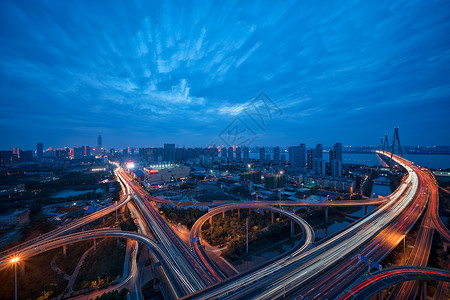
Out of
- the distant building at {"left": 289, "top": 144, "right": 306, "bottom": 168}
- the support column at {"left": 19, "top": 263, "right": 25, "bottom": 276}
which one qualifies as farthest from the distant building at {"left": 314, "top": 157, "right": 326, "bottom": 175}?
the support column at {"left": 19, "top": 263, "right": 25, "bottom": 276}

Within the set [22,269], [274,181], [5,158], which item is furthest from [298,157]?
[5,158]

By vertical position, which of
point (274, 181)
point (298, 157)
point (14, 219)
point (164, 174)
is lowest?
point (14, 219)

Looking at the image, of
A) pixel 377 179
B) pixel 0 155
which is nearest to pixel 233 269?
pixel 377 179

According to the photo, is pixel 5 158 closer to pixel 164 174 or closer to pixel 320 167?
pixel 164 174

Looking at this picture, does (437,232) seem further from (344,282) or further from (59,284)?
(59,284)

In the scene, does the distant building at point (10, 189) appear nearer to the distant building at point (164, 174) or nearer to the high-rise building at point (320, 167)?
the distant building at point (164, 174)

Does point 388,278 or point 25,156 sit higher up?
point 25,156

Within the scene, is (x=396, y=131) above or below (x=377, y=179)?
above

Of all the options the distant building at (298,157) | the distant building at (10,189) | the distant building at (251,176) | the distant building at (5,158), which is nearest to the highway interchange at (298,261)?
the distant building at (251,176)

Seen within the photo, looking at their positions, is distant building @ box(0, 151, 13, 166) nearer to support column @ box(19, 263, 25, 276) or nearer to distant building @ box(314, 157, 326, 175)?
support column @ box(19, 263, 25, 276)
